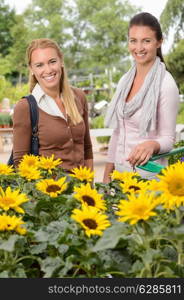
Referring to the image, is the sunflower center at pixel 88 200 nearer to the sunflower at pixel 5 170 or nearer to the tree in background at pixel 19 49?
the sunflower at pixel 5 170

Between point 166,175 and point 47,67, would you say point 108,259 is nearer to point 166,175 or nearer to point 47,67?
point 166,175

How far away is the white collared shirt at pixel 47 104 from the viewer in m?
2.77

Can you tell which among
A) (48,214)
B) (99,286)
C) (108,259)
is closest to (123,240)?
(108,259)

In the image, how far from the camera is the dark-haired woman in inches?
96.7

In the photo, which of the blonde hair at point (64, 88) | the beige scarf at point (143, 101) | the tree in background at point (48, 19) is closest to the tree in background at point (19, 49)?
the tree in background at point (48, 19)

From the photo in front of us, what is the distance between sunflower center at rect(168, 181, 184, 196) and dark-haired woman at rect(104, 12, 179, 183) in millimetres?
1165

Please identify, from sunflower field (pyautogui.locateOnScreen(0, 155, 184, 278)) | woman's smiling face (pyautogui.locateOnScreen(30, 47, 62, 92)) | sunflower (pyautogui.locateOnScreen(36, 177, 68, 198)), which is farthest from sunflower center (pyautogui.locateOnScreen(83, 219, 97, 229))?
woman's smiling face (pyautogui.locateOnScreen(30, 47, 62, 92))

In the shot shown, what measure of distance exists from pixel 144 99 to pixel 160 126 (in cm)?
14

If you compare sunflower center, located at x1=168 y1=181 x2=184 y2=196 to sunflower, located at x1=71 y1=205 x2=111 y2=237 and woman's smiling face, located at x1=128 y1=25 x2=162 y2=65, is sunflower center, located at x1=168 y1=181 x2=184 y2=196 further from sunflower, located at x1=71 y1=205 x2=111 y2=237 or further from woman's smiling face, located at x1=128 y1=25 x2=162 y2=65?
woman's smiling face, located at x1=128 y1=25 x2=162 y2=65

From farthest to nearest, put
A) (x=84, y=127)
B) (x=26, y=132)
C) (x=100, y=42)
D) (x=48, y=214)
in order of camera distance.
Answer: (x=100, y=42), (x=84, y=127), (x=26, y=132), (x=48, y=214)

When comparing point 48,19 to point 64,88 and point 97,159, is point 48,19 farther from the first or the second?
point 64,88

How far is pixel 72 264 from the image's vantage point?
1.14 metres

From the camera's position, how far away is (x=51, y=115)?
109 inches

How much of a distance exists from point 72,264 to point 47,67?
175 centimetres
